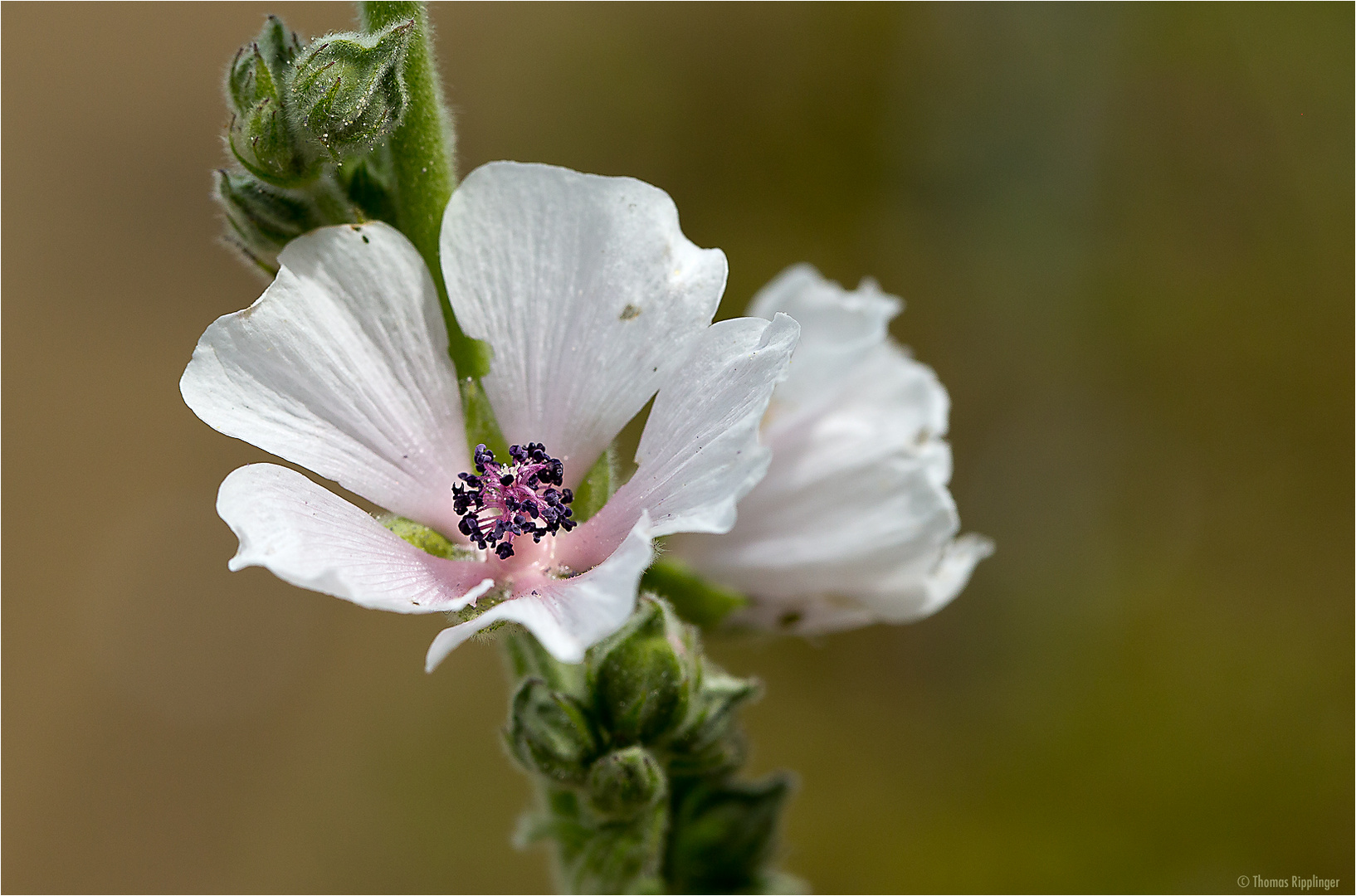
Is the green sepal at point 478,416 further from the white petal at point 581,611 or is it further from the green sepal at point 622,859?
the green sepal at point 622,859

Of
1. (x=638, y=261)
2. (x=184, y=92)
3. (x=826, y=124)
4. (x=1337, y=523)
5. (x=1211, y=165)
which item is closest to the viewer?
(x=638, y=261)

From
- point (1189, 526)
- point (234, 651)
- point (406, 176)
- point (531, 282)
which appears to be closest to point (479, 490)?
point (531, 282)

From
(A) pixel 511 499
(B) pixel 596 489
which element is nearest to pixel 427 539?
(A) pixel 511 499

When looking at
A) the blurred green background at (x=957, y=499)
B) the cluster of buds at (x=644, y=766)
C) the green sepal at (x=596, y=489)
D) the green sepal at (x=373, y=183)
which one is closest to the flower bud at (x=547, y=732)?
the cluster of buds at (x=644, y=766)

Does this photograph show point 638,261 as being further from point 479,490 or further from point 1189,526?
point 1189,526

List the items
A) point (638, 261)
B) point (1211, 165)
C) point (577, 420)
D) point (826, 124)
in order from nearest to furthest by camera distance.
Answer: point (638, 261)
point (577, 420)
point (1211, 165)
point (826, 124)

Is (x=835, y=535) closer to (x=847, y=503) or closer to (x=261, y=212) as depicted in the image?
(x=847, y=503)

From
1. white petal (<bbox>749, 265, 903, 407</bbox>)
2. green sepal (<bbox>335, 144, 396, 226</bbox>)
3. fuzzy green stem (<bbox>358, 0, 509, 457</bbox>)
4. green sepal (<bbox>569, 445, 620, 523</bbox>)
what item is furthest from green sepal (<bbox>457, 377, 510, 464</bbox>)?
white petal (<bbox>749, 265, 903, 407</bbox>)

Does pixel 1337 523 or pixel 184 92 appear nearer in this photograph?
pixel 1337 523
